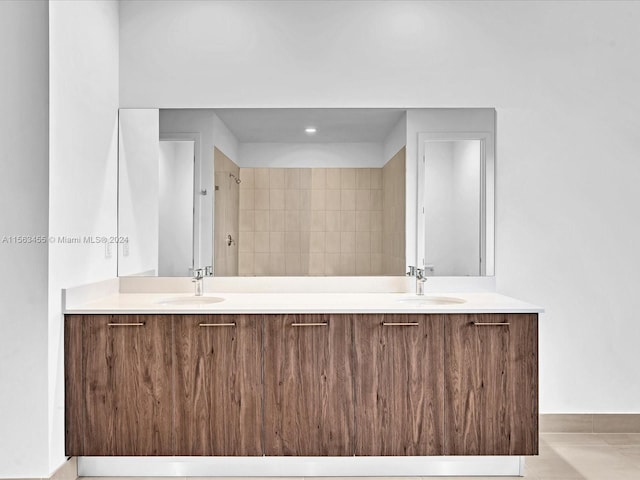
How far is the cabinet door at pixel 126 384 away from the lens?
2418 millimetres

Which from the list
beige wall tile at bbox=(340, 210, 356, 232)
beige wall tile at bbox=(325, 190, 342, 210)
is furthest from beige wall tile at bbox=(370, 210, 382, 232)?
beige wall tile at bbox=(325, 190, 342, 210)

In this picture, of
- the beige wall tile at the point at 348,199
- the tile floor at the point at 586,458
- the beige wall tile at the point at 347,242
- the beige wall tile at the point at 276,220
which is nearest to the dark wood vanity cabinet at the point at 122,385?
the tile floor at the point at 586,458

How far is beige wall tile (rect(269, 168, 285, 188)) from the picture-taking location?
10.1 ft

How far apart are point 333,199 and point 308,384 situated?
114 cm

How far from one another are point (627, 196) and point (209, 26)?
2667 millimetres

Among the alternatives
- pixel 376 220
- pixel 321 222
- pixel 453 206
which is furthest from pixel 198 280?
pixel 453 206

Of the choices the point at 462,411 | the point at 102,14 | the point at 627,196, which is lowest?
the point at 462,411

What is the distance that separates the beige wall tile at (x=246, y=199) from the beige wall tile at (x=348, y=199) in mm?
536

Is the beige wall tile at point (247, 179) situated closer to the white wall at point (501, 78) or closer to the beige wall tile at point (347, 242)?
the white wall at point (501, 78)

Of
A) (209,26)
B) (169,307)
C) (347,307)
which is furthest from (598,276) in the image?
(209,26)

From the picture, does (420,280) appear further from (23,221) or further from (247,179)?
(23,221)

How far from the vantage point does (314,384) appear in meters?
2.44

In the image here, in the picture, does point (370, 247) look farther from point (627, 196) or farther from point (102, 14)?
point (102, 14)

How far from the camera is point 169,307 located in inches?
95.8
